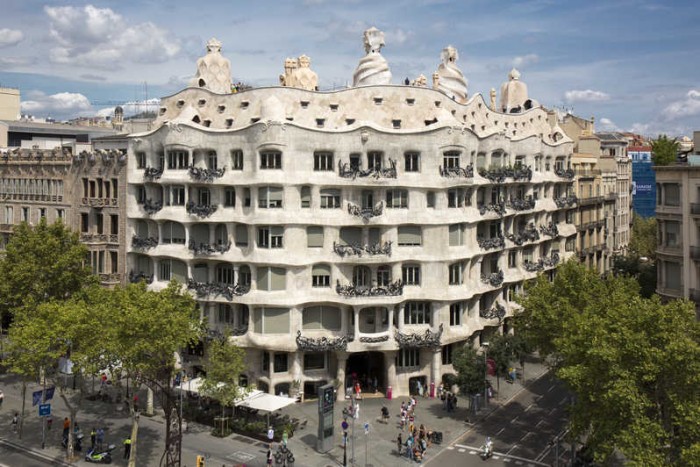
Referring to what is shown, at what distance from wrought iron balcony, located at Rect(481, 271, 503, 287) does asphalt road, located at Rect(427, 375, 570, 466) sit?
435 inches

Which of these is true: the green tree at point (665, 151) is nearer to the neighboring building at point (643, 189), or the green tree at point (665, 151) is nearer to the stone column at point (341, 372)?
the stone column at point (341, 372)

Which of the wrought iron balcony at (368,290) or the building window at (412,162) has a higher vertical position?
the building window at (412,162)

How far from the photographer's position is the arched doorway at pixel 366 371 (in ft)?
222

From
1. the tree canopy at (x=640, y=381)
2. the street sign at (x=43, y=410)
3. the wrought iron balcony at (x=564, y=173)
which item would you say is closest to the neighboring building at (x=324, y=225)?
the street sign at (x=43, y=410)

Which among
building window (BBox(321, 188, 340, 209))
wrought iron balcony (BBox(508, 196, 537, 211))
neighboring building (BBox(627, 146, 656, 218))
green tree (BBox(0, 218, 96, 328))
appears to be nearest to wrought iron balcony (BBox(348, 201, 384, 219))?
building window (BBox(321, 188, 340, 209))

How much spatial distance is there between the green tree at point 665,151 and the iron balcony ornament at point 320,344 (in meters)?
35.1

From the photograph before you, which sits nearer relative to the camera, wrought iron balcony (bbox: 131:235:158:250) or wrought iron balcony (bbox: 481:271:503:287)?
wrought iron balcony (bbox: 131:235:158:250)

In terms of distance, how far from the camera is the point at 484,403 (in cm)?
6431

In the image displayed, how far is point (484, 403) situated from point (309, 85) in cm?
3864

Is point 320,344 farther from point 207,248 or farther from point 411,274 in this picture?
point 207,248

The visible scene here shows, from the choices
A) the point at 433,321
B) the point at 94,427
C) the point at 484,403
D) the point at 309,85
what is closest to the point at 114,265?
the point at 94,427

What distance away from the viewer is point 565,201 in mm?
89938

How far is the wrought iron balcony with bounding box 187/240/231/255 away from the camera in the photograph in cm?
6506

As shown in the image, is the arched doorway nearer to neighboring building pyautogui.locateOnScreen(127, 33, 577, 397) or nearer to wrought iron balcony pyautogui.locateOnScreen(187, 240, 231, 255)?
neighboring building pyautogui.locateOnScreen(127, 33, 577, 397)
